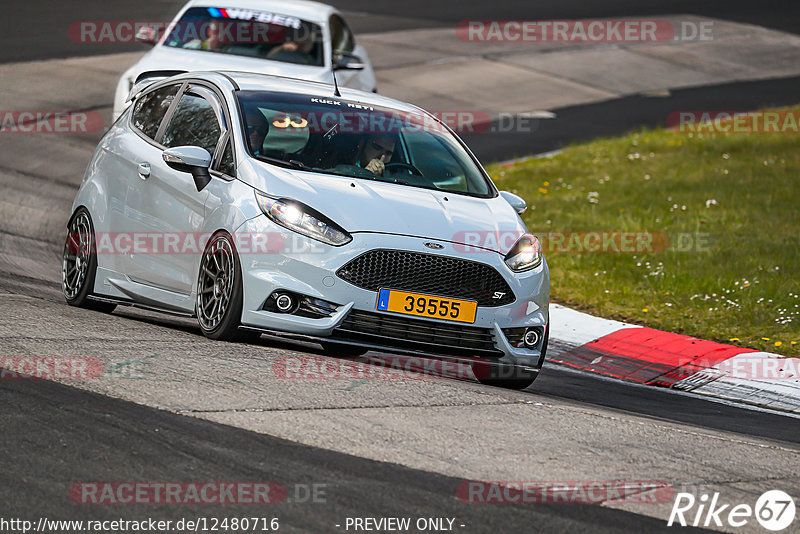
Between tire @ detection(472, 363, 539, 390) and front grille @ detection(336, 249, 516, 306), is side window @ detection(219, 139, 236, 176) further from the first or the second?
tire @ detection(472, 363, 539, 390)

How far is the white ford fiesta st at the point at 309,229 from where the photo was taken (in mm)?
7527

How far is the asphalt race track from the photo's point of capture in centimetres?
525

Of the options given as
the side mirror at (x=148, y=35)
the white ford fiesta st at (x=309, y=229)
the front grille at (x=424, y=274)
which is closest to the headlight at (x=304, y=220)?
the white ford fiesta st at (x=309, y=229)

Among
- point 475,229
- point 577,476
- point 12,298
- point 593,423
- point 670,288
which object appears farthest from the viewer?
point 670,288

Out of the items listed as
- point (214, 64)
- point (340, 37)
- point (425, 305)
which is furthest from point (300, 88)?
point (340, 37)

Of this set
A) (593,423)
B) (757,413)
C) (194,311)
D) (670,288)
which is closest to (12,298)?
(194,311)

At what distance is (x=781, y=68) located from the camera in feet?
88.9

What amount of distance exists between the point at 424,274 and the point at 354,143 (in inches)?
54.5

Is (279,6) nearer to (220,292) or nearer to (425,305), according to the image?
(220,292)

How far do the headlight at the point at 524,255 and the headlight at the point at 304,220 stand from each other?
1.04m

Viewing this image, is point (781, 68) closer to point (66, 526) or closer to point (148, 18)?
point (148, 18)

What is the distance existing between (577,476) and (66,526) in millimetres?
2278

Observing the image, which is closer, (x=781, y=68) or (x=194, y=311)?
(x=194, y=311)

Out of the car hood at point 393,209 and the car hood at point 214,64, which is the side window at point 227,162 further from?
the car hood at point 214,64
